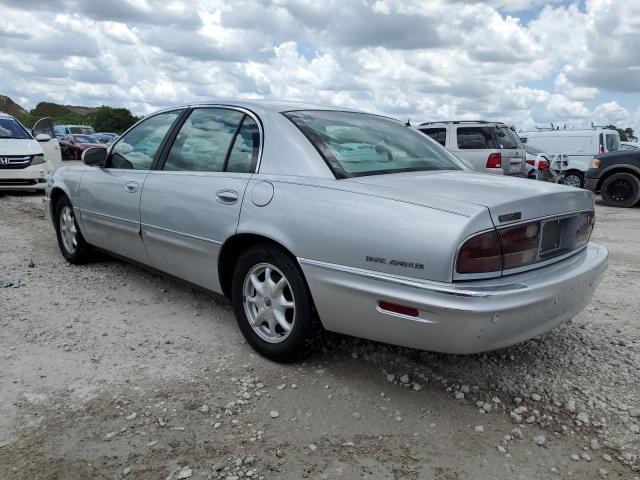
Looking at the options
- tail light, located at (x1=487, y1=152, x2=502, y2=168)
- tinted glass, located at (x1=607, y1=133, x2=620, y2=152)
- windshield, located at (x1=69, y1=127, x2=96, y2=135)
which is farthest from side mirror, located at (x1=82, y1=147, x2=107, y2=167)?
windshield, located at (x1=69, y1=127, x2=96, y2=135)

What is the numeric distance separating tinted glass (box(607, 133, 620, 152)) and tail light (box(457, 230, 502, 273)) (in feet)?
49.2

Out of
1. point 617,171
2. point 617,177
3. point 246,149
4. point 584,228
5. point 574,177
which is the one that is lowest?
point 574,177

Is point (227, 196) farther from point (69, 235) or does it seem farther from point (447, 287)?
point (69, 235)

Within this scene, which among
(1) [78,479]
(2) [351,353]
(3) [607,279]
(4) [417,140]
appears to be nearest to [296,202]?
(2) [351,353]

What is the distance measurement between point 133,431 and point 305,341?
A: 39.0 inches

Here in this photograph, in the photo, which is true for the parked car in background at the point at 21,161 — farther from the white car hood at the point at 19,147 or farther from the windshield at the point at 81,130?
the windshield at the point at 81,130

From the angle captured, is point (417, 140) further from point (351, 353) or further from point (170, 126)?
point (170, 126)

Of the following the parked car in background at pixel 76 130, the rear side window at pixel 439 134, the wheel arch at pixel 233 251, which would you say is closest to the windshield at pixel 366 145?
the wheel arch at pixel 233 251

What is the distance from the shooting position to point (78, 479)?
2150mm

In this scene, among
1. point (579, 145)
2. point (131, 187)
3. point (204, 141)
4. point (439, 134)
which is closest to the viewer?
point (204, 141)

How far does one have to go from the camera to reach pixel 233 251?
10.8 ft

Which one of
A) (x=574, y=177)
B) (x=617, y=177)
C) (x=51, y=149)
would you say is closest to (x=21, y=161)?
(x=51, y=149)

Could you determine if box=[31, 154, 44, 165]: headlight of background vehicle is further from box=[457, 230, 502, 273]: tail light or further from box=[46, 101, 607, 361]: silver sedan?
box=[457, 230, 502, 273]: tail light

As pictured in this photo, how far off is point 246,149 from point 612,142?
15263 millimetres
